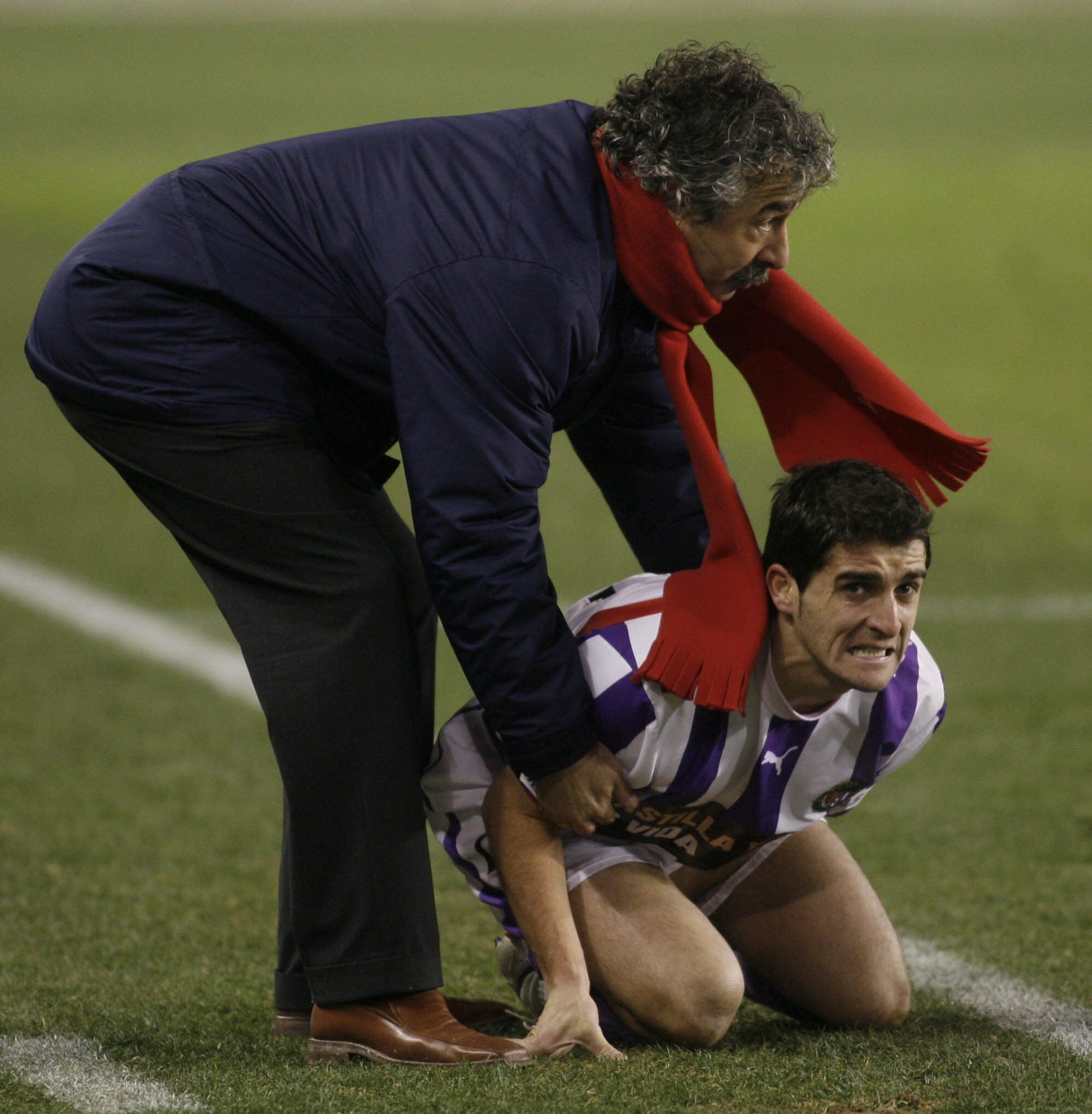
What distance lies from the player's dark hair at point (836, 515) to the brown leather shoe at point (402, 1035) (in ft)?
2.75

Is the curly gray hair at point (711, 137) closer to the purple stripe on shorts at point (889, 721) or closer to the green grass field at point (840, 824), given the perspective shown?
the purple stripe on shorts at point (889, 721)

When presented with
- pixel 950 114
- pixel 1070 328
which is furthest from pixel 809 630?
pixel 950 114

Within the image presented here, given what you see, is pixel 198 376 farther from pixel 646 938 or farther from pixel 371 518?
pixel 646 938

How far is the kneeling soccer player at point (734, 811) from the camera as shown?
2543mm

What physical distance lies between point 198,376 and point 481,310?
480 mm

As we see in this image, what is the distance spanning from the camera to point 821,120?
249cm

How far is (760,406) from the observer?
2.94 metres

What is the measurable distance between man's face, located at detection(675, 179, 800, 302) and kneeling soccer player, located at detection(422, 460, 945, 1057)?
34 cm

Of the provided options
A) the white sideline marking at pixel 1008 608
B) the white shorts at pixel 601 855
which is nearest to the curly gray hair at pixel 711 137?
the white shorts at pixel 601 855

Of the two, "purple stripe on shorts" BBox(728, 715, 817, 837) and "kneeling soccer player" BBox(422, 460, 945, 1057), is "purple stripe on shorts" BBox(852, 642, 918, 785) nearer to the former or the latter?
"kneeling soccer player" BBox(422, 460, 945, 1057)

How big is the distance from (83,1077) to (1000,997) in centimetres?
155

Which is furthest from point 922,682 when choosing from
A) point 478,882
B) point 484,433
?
point 484,433

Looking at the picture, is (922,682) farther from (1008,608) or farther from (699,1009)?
(1008,608)

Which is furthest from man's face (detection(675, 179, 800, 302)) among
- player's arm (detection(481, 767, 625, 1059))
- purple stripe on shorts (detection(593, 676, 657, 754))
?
player's arm (detection(481, 767, 625, 1059))
